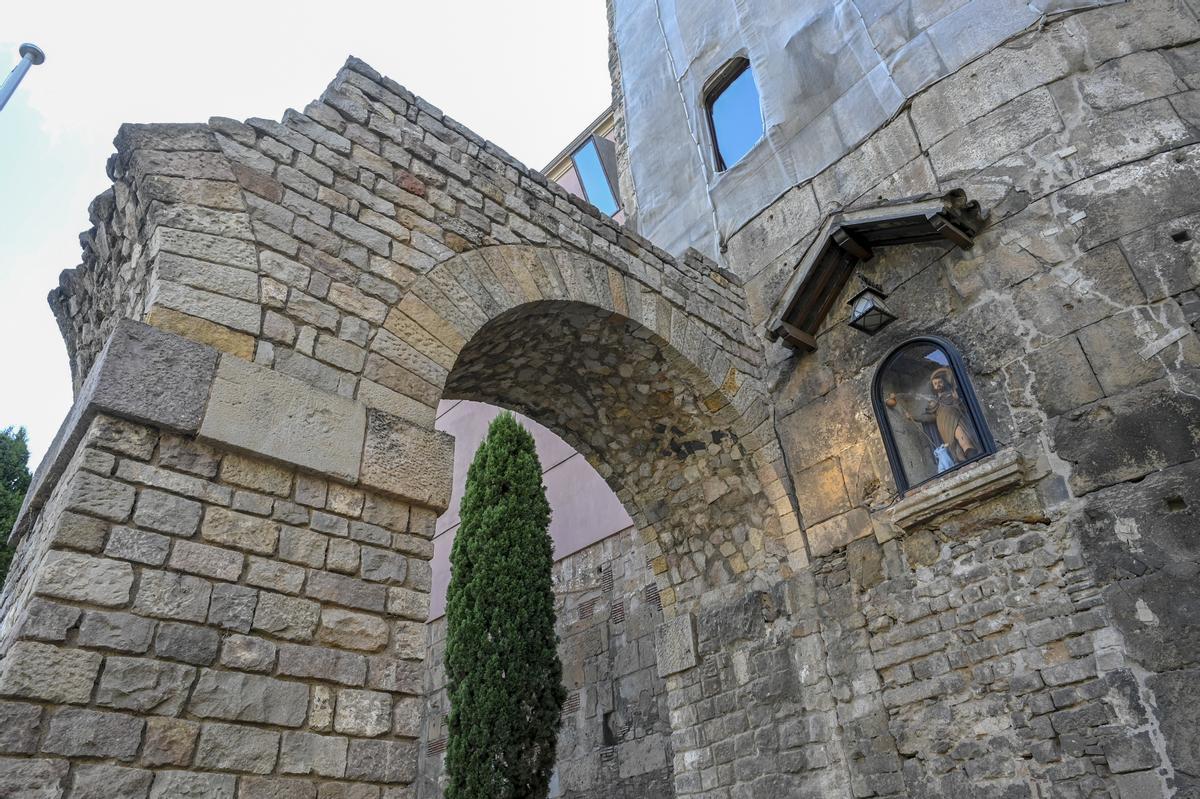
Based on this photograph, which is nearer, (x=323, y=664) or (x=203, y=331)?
(x=323, y=664)

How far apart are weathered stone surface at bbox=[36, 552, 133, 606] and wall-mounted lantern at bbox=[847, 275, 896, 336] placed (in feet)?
13.9

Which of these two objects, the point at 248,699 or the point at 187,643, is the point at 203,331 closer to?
the point at 187,643

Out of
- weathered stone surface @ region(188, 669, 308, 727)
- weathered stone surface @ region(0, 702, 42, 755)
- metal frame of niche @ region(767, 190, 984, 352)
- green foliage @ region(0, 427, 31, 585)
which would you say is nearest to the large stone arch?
metal frame of niche @ region(767, 190, 984, 352)

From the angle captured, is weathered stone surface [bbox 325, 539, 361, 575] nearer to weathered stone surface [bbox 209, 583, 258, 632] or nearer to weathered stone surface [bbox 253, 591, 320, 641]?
weathered stone surface [bbox 253, 591, 320, 641]

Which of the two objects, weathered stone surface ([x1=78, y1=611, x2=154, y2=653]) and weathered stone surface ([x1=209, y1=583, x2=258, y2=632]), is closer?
weathered stone surface ([x1=78, y1=611, x2=154, y2=653])

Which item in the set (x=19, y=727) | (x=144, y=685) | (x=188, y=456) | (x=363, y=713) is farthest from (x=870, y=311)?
(x=19, y=727)

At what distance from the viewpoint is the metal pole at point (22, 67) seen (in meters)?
6.36

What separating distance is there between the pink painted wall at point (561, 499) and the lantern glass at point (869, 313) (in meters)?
3.30

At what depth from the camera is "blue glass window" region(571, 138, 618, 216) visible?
11.0 meters

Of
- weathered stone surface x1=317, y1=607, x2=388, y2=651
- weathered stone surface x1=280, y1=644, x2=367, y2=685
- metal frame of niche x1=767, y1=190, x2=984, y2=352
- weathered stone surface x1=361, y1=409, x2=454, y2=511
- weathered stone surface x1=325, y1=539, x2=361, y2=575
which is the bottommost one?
weathered stone surface x1=280, y1=644, x2=367, y2=685

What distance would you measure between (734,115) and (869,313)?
2864 millimetres

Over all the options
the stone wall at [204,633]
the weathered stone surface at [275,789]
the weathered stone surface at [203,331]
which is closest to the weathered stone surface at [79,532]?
the stone wall at [204,633]

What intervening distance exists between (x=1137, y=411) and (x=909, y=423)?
4.15 ft

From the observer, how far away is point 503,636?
21.8 feet
